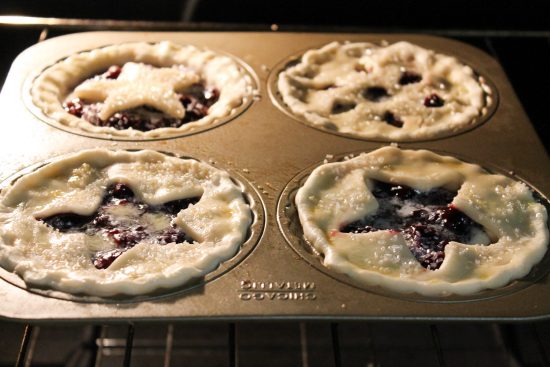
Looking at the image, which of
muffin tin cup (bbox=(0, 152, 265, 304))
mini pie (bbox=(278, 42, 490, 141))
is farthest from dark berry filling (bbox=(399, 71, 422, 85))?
muffin tin cup (bbox=(0, 152, 265, 304))

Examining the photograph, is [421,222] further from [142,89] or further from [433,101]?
[142,89]

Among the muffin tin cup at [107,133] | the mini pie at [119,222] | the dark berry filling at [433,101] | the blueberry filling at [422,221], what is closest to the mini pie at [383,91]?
the dark berry filling at [433,101]

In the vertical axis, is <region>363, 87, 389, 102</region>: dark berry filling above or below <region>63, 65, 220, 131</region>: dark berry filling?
above

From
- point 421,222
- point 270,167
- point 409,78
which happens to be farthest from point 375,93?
point 421,222

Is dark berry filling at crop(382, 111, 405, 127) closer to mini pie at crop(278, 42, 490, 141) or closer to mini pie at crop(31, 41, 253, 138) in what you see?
mini pie at crop(278, 42, 490, 141)

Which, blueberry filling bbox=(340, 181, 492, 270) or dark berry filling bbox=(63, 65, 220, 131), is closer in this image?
blueberry filling bbox=(340, 181, 492, 270)

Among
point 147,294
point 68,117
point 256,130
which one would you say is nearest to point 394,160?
point 256,130

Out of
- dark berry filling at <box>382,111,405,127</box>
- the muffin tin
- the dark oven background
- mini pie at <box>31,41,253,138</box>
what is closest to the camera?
the muffin tin
